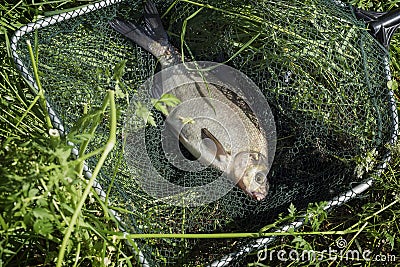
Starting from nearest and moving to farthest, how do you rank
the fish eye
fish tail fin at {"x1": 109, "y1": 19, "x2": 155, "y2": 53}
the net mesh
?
the net mesh, the fish eye, fish tail fin at {"x1": 109, "y1": 19, "x2": 155, "y2": 53}

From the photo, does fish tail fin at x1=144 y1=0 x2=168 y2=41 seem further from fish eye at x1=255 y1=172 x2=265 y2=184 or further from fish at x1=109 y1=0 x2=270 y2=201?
fish eye at x1=255 y1=172 x2=265 y2=184

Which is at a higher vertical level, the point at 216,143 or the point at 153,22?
the point at 153,22

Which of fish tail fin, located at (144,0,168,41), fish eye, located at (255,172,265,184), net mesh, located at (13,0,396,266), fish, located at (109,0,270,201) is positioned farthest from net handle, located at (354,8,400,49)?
fish tail fin, located at (144,0,168,41)

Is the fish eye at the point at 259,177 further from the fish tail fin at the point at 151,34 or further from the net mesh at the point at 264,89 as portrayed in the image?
the fish tail fin at the point at 151,34

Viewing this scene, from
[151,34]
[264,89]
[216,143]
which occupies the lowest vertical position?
[216,143]

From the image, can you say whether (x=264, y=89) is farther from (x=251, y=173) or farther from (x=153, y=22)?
(x=153, y=22)

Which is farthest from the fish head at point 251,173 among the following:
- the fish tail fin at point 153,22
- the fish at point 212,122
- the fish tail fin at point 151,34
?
the fish tail fin at point 153,22

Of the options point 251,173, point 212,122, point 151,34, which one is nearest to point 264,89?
point 212,122
